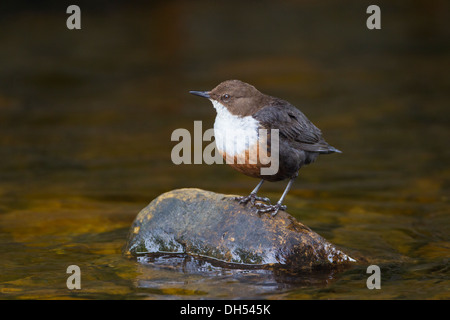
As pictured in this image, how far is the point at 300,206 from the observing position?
802cm

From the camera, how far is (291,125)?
5773 mm

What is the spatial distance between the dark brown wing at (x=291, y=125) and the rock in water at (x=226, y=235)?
2.14ft

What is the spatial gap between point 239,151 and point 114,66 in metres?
10.4

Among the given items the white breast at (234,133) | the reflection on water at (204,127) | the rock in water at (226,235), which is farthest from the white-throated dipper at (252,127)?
the reflection on water at (204,127)

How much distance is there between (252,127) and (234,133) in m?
0.16

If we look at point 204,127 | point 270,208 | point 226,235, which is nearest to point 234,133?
point 270,208

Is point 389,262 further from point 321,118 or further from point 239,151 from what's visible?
point 321,118

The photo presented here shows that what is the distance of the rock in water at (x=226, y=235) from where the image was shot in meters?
5.83

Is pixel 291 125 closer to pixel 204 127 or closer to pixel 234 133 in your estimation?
pixel 234 133

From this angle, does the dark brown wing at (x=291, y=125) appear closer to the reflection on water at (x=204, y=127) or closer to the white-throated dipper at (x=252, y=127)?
the white-throated dipper at (x=252, y=127)

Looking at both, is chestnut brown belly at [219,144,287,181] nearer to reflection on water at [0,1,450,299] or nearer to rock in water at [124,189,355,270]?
rock in water at [124,189,355,270]

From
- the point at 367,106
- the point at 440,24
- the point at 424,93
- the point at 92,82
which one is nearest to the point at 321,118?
the point at 367,106

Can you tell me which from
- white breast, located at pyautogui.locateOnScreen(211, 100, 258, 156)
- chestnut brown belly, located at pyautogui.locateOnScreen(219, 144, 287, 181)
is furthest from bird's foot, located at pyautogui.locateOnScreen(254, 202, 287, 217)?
white breast, located at pyautogui.locateOnScreen(211, 100, 258, 156)

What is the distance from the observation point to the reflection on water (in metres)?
5.85
